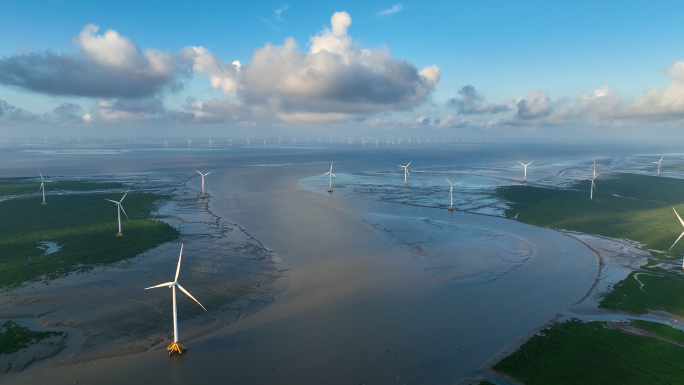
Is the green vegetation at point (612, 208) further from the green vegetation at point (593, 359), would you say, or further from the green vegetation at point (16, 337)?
the green vegetation at point (16, 337)

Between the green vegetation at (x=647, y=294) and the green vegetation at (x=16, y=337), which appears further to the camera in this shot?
the green vegetation at (x=647, y=294)

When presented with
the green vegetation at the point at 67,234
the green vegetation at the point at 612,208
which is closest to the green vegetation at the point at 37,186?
the green vegetation at the point at 67,234

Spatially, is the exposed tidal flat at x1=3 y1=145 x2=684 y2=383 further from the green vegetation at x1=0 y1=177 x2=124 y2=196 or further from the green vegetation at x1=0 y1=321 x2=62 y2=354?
the green vegetation at x1=0 y1=177 x2=124 y2=196

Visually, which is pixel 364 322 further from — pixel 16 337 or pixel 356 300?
pixel 16 337

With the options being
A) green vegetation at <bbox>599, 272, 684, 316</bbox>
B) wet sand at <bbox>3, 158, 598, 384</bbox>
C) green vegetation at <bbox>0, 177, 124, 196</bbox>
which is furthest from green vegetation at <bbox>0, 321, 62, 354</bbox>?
green vegetation at <bbox>0, 177, 124, 196</bbox>

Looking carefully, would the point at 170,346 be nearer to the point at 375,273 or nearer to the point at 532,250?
the point at 375,273

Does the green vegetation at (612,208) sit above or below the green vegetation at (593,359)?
above

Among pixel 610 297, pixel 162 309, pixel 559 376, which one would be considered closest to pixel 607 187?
pixel 610 297
